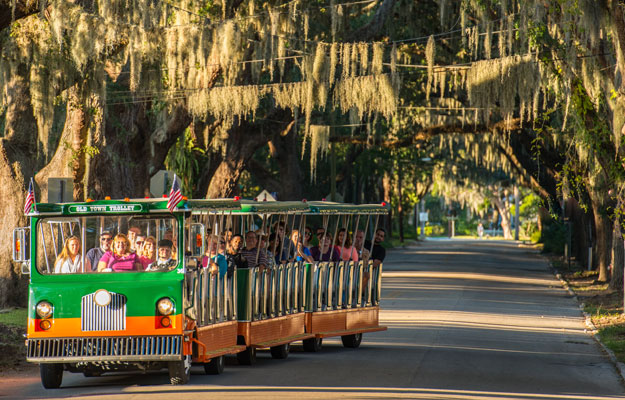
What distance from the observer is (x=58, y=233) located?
13.1 m

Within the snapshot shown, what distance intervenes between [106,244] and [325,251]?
20.0ft

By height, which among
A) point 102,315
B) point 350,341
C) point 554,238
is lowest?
point 554,238

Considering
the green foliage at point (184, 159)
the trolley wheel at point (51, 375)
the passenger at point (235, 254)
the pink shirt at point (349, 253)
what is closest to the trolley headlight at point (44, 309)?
the trolley wheel at point (51, 375)

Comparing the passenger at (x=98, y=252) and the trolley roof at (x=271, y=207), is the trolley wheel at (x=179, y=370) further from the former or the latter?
the trolley roof at (x=271, y=207)

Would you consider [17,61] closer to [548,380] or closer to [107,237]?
[107,237]

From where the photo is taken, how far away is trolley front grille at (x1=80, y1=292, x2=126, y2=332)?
12562mm

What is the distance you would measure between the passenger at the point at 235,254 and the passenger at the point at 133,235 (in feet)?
7.74

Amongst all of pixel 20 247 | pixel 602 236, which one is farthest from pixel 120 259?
pixel 602 236

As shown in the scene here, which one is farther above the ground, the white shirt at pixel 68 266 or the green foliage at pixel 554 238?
the white shirt at pixel 68 266

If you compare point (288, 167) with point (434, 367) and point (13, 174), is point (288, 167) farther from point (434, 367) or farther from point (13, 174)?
point (434, 367)

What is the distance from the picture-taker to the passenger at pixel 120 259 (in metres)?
12.9

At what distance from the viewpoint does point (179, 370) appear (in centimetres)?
1292

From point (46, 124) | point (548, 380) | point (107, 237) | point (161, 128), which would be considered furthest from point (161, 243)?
point (161, 128)

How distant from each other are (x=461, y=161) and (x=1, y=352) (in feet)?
187
